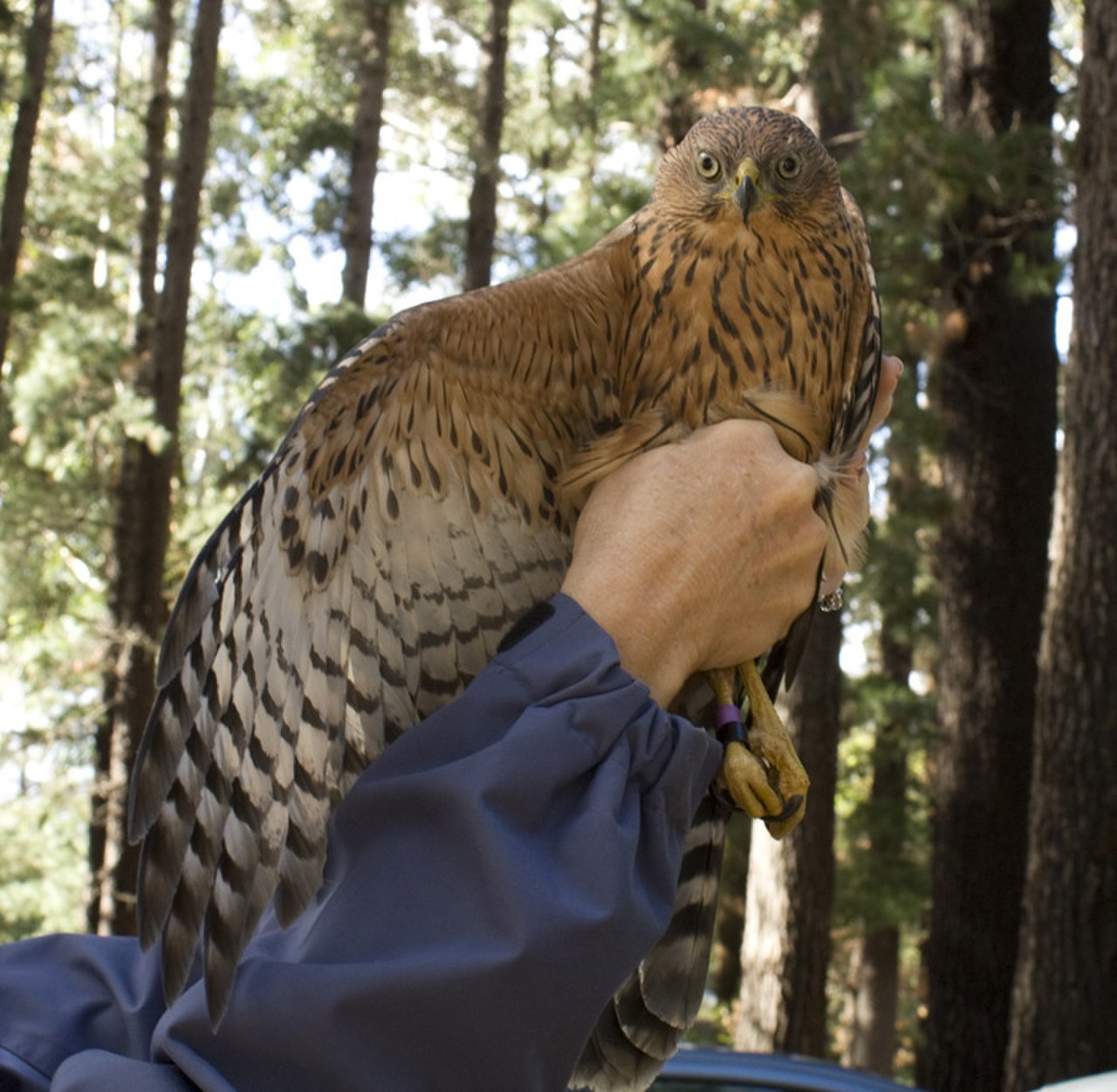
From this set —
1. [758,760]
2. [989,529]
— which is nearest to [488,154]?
[989,529]

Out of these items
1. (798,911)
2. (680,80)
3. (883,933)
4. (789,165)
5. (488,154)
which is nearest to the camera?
(789,165)

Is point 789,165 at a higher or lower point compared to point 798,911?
higher

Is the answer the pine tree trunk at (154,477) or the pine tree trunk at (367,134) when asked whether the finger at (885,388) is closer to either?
the pine tree trunk at (154,477)

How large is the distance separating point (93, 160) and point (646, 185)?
52.9 feet

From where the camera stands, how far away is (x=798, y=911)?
9820 millimetres

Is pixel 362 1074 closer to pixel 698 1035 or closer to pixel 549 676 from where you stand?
pixel 549 676

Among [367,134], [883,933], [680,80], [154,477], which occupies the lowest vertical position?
[883,933]

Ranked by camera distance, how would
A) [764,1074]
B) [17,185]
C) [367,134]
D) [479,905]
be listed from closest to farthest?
[479,905]
[764,1074]
[17,185]
[367,134]

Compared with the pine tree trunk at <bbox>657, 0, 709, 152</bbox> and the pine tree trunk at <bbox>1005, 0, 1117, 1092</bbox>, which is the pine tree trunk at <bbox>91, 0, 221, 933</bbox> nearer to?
the pine tree trunk at <bbox>657, 0, 709, 152</bbox>

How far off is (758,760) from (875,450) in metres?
9.78

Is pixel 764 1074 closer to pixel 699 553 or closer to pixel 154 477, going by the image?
pixel 699 553

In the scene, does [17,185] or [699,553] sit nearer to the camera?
[699,553]

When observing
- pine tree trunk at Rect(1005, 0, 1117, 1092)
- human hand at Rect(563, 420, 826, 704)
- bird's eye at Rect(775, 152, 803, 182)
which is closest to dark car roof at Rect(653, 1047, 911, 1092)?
human hand at Rect(563, 420, 826, 704)

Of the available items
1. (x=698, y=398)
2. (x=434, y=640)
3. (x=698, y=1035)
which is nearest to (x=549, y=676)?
(x=434, y=640)
